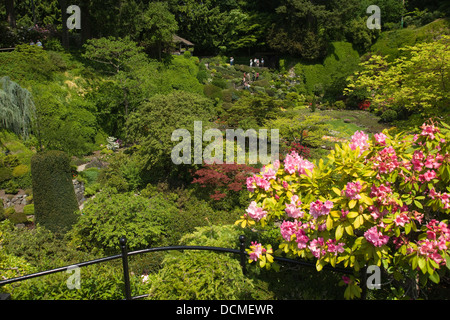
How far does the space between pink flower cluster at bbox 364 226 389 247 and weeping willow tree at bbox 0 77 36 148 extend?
554 inches

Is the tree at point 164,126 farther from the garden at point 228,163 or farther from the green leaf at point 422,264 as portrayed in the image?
the green leaf at point 422,264

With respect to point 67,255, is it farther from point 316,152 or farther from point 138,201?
point 316,152

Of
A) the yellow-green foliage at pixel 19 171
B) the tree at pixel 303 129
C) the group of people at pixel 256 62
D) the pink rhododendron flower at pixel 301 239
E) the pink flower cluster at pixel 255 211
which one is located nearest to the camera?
the pink rhododendron flower at pixel 301 239

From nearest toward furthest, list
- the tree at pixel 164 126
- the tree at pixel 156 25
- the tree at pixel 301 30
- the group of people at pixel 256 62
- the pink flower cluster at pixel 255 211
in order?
the pink flower cluster at pixel 255 211 → the tree at pixel 164 126 → the tree at pixel 156 25 → the tree at pixel 301 30 → the group of people at pixel 256 62

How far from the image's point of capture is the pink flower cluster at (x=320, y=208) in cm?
278

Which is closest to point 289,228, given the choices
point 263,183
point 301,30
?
point 263,183

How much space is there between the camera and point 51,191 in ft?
29.7

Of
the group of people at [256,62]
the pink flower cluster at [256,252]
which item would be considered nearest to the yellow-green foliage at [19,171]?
the pink flower cluster at [256,252]

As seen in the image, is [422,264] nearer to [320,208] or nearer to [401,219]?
[401,219]

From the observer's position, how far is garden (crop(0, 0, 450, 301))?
2957mm

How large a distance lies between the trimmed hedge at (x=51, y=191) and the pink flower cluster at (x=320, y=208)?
8157mm

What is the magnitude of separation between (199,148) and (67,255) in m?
5.20

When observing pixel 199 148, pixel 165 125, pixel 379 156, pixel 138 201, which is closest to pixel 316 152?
pixel 199 148

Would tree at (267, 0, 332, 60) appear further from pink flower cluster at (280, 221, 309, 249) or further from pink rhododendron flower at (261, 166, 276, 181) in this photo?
pink flower cluster at (280, 221, 309, 249)
